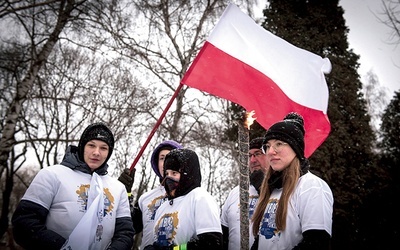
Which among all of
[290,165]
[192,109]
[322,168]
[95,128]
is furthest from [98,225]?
[322,168]

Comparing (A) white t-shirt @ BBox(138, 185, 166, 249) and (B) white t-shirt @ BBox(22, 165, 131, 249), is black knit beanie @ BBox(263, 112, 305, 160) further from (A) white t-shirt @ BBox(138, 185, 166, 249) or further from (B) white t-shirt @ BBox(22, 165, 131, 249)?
(A) white t-shirt @ BBox(138, 185, 166, 249)

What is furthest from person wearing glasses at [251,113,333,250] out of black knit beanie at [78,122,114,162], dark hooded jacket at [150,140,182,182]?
dark hooded jacket at [150,140,182,182]

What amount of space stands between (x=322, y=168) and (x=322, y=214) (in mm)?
9934

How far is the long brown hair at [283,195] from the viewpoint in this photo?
2.46 metres

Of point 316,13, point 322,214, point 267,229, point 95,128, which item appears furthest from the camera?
point 316,13

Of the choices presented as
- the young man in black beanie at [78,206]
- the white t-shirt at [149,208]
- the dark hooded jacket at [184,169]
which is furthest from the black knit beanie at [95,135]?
the white t-shirt at [149,208]

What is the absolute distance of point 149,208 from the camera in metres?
3.95

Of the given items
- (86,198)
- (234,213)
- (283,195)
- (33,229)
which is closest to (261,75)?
(234,213)

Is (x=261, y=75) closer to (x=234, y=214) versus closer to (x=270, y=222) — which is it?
(x=234, y=214)

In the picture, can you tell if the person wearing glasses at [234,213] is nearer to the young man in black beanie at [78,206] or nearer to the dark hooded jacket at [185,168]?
the dark hooded jacket at [185,168]

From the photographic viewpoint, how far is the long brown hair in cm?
246

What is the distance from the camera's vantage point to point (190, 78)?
166 inches

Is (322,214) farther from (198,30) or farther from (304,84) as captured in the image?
(198,30)

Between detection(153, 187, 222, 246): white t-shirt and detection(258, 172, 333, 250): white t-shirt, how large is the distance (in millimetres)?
451
